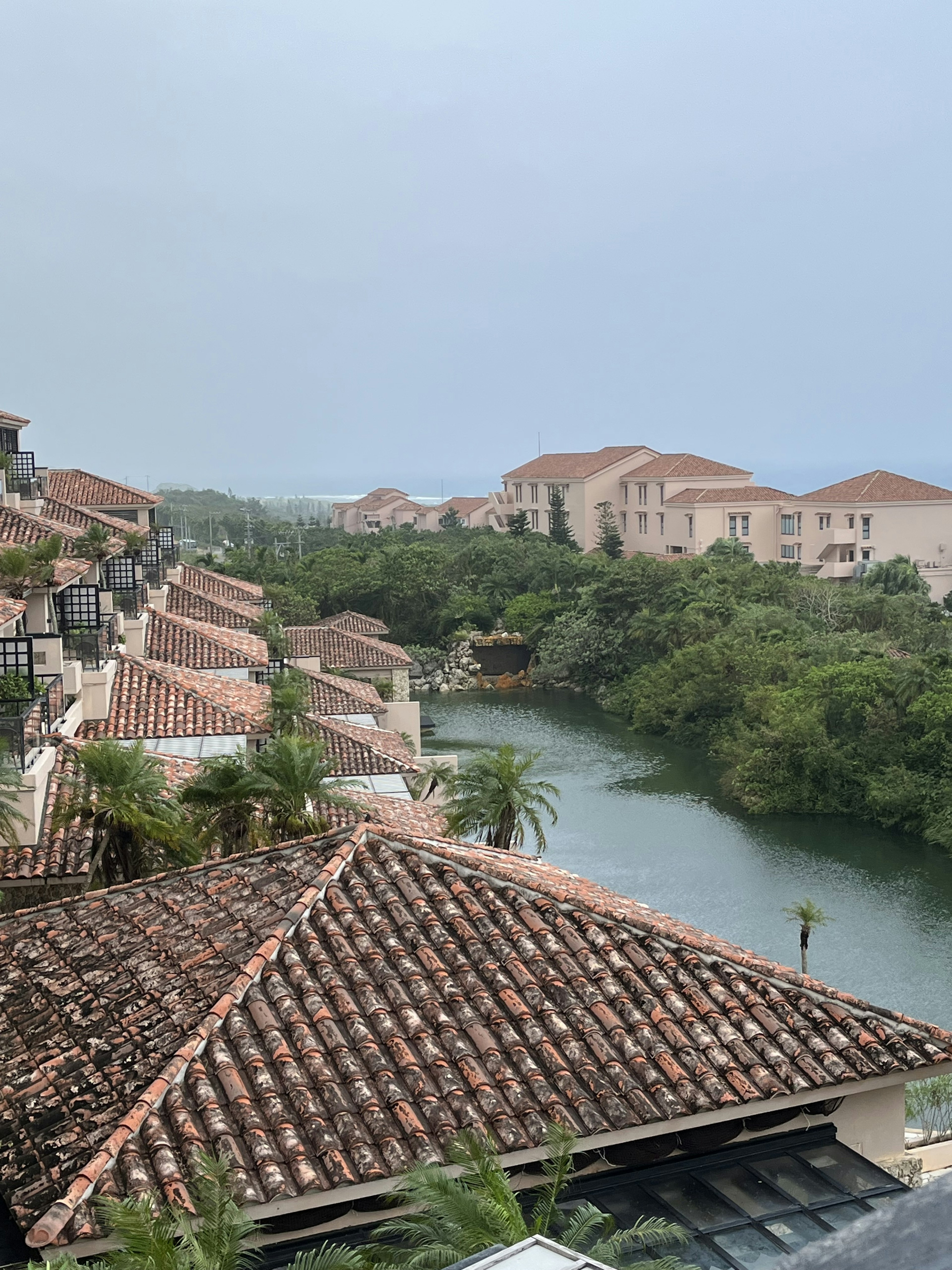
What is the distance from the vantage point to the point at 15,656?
17.7 m

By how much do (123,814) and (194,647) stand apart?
13801 millimetres

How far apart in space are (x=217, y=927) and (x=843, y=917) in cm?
2453

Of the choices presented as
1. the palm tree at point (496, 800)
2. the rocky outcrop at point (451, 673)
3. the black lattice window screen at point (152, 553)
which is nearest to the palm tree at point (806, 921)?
the palm tree at point (496, 800)

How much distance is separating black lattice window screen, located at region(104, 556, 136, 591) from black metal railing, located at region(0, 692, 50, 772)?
1079 cm

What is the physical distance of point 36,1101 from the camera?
902 cm

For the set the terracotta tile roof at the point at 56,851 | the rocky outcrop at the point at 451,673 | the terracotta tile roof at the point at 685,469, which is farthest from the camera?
the terracotta tile roof at the point at 685,469

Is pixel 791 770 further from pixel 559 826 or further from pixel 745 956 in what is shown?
pixel 745 956

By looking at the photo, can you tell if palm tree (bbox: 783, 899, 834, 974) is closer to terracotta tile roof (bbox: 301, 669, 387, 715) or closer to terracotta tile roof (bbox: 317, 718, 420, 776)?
terracotta tile roof (bbox: 317, 718, 420, 776)

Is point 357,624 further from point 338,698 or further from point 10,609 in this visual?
point 10,609

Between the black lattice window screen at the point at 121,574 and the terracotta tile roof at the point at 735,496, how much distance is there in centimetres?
6473

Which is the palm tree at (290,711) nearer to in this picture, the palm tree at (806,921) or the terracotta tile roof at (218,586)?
the palm tree at (806,921)

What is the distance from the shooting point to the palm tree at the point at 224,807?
17844 mm

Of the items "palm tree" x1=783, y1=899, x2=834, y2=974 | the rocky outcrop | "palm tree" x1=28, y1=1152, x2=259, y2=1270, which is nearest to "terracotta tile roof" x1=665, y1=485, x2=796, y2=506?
the rocky outcrop

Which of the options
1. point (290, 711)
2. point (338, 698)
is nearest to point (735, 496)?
point (338, 698)
